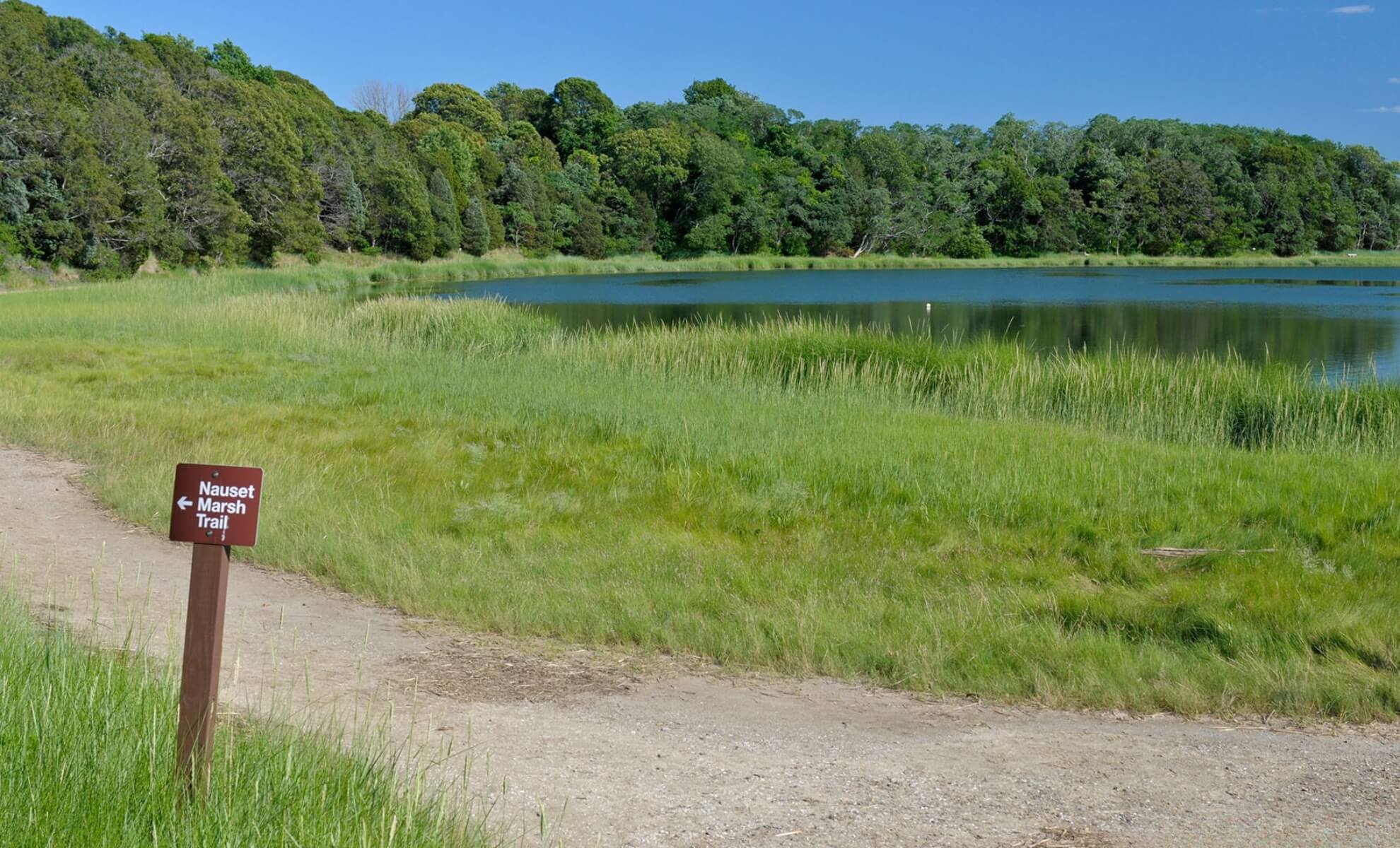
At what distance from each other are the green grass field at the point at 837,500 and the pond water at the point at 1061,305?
5.98m

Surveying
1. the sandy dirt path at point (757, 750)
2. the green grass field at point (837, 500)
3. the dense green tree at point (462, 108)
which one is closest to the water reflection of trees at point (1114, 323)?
the green grass field at point (837, 500)

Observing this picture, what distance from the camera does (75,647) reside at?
17.7 feet

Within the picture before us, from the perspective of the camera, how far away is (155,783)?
3.95 metres

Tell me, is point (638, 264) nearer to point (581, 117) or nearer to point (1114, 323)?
point (581, 117)

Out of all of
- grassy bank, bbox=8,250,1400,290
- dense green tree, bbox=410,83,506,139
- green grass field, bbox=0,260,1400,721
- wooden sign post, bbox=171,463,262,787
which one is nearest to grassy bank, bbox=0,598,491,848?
wooden sign post, bbox=171,463,262,787

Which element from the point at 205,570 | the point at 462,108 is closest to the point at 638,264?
the point at 462,108

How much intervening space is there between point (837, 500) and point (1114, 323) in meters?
30.8

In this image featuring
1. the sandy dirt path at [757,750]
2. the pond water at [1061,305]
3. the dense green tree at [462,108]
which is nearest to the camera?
the sandy dirt path at [757,750]

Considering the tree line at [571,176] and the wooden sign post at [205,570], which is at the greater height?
the tree line at [571,176]

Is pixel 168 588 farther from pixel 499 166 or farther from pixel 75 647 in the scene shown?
pixel 499 166

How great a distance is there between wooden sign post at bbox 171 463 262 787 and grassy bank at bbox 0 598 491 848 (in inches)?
Result: 6.8

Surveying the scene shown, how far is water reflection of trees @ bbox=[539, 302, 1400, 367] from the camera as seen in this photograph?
98.5 feet

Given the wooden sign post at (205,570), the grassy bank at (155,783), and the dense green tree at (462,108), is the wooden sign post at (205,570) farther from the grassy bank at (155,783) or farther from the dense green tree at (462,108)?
the dense green tree at (462,108)

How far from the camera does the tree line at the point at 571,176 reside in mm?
46031
